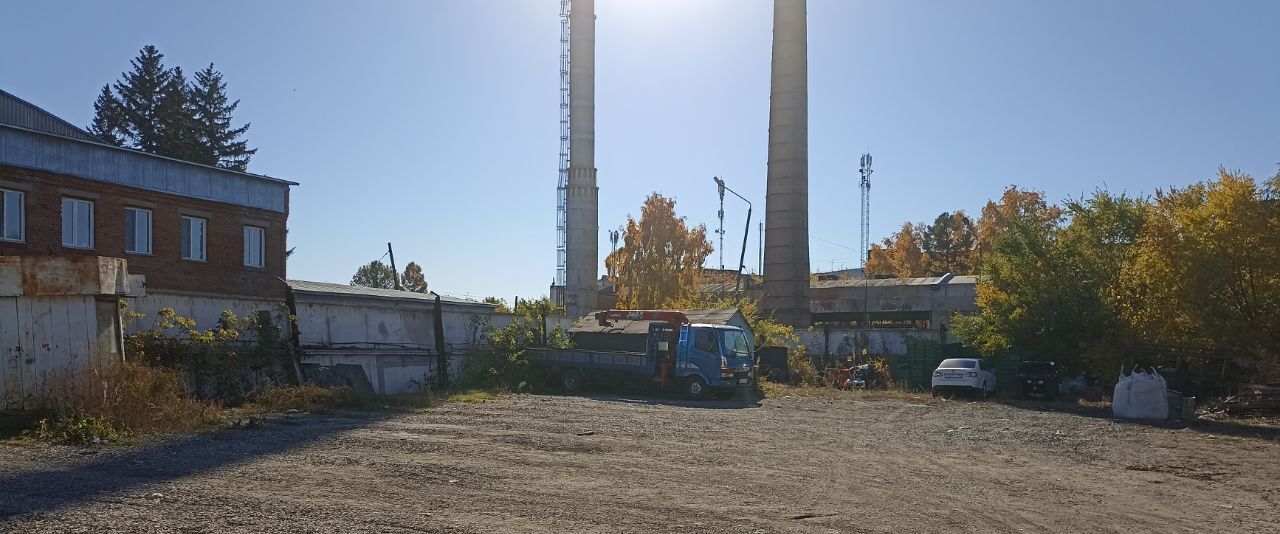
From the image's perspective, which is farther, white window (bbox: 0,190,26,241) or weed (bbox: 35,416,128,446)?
white window (bbox: 0,190,26,241)

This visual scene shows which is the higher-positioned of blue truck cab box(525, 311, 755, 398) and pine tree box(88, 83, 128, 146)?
pine tree box(88, 83, 128, 146)

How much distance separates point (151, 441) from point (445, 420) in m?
5.14

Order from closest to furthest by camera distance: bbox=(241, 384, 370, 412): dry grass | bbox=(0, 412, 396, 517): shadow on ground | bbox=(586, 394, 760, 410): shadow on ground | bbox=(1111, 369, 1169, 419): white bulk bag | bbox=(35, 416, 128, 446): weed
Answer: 1. bbox=(0, 412, 396, 517): shadow on ground
2. bbox=(35, 416, 128, 446): weed
3. bbox=(241, 384, 370, 412): dry grass
4. bbox=(1111, 369, 1169, 419): white bulk bag
5. bbox=(586, 394, 760, 410): shadow on ground

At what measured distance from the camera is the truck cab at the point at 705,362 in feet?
86.3

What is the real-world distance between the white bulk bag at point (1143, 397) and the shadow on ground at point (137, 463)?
16165mm

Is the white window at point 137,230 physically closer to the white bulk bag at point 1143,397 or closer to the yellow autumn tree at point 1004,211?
the white bulk bag at point 1143,397

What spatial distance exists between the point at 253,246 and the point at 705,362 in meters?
A: 15.6

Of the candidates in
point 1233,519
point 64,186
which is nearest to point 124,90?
point 64,186

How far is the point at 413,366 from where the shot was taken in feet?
86.7

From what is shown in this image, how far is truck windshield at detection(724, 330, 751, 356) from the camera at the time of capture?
26750mm

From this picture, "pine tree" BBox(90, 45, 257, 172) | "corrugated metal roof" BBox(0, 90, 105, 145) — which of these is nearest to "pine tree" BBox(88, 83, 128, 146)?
"pine tree" BBox(90, 45, 257, 172)

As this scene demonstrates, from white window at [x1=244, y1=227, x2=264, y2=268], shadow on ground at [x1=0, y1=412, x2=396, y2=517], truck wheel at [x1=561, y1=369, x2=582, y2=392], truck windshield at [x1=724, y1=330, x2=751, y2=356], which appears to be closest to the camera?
shadow on ground at [x1=0, y1=412, x2=396, y2=517]

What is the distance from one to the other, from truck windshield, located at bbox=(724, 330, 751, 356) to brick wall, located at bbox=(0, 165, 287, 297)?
1527 cm

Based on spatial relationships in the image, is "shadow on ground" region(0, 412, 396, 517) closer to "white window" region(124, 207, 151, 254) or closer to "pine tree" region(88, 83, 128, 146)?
"white window" region(124, 207, 151, 254)
